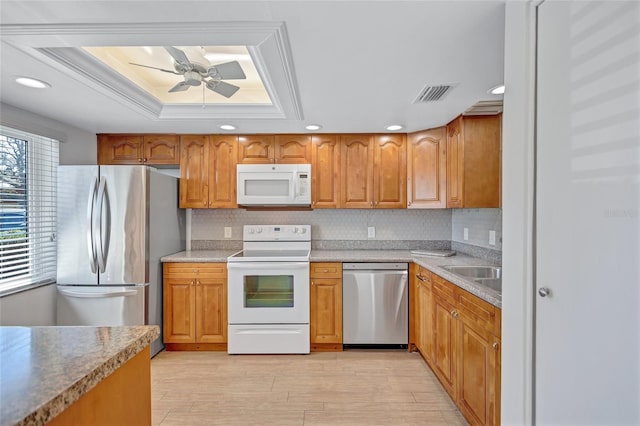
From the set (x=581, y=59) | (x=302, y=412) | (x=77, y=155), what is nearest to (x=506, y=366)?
(x=581, y=59)

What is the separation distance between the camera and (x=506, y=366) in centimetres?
132

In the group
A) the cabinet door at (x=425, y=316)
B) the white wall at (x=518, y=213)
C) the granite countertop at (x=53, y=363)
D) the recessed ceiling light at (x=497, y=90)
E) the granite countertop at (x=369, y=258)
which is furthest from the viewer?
the granite countertop at (x=369, y=258)

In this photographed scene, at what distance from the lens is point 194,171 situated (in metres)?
3.43

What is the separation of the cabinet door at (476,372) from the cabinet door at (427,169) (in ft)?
4.63

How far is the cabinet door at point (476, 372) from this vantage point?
1645mm

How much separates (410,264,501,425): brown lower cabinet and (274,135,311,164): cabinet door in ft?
5.28

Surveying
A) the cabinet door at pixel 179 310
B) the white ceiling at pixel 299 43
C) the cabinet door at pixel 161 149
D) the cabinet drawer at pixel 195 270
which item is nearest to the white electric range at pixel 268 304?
the cabinet drawer at pixel 195 270

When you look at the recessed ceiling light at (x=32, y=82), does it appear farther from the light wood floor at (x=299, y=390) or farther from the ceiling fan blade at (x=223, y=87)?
the light wood floor at (x=299, y=390)

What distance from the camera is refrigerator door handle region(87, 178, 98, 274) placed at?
2.80m

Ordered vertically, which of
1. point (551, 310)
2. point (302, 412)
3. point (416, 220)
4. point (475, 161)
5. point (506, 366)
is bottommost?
point (302, 412)

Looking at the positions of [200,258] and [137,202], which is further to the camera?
[200,258]

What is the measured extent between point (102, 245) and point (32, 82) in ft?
4.37

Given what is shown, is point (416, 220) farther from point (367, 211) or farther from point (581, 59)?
point (581, 59)

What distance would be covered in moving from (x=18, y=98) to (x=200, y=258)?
1797 millimetres
